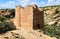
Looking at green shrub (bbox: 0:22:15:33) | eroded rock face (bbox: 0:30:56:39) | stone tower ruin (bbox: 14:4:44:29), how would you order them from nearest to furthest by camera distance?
1. eroded rock face (bbox: 0:30:56:39)
2. green shrub (bbox: 0:22:15:33)
3. stone tower ruin (bbox: 14:4:44:29)

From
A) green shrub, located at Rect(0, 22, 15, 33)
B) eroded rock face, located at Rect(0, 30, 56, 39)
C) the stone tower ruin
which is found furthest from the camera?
the stone tower ruin

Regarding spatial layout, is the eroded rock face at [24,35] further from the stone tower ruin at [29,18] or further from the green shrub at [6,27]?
the green shrub at [6,27]

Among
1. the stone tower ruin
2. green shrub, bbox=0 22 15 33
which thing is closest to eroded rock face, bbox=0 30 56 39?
the stone tower ruin

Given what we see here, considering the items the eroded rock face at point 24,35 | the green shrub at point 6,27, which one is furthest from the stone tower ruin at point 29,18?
the eroded rock face at point 24,35

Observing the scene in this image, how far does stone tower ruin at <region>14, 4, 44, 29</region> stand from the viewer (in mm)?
20000

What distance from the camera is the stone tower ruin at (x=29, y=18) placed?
787 inches

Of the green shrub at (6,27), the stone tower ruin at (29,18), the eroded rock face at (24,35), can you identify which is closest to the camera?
the eroded rock face at (24,35)

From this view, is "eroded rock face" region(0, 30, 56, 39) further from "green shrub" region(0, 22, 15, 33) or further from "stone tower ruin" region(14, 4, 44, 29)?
"green shrub" region(0, 22, 15, 33)

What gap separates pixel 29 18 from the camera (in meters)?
20.2

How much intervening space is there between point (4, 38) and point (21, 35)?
216cm

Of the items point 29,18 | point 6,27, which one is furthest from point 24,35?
point 6,27

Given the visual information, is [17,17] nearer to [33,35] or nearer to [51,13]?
[33,35]

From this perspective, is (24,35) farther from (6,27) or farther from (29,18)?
(6,27)

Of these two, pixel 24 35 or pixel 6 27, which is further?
pixel 6 27
